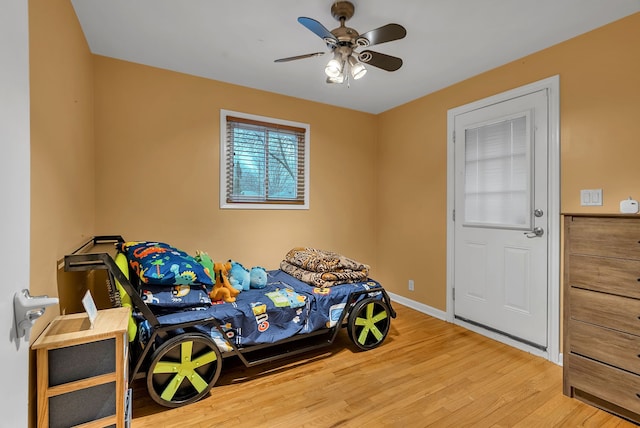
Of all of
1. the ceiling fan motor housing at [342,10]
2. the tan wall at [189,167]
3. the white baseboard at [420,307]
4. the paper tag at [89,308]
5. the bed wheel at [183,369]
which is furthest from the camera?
the white baseboard at [420,307]

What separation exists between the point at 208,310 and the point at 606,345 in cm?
255

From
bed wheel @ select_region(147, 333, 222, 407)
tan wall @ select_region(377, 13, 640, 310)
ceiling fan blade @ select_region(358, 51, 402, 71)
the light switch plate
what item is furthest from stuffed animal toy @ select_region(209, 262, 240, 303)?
the light switch plate

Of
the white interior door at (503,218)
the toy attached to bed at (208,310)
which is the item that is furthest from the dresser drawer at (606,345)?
the toy attached to bed at (208,310)

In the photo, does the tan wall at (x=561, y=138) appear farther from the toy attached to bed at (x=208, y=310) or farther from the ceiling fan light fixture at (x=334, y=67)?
the ceiling fan light fixture at (x=334, y=67)

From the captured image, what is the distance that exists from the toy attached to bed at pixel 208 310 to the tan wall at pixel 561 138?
1.25 metres

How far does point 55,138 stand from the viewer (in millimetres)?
1630

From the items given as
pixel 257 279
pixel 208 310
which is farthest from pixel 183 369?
pixel 257 279

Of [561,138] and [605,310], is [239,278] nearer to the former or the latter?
[605,310]

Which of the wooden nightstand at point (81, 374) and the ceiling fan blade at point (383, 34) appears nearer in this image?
the wooden nightstand at point (81, 374)

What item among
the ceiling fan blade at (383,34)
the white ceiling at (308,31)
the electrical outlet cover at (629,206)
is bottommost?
the electrical outlet cover at (629,206)

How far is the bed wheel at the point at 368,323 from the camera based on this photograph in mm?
2588

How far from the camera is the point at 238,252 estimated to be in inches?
A: 131

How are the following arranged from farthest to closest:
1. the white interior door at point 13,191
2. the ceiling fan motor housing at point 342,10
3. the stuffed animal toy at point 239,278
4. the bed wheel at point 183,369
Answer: the stuffed animal toy at point 239,278
the ceiling fan motor housing at point 342,10
the bed wheel at point 183,369
the white interior door at point 13,191

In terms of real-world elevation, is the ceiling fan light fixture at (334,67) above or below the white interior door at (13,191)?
above
